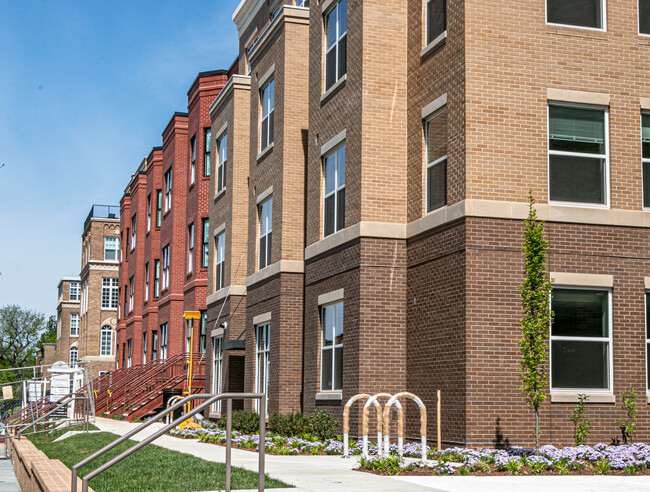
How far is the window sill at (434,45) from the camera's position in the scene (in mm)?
18594

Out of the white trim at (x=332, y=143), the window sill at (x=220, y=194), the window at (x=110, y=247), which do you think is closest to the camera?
the white trim at (x=332, y=143)

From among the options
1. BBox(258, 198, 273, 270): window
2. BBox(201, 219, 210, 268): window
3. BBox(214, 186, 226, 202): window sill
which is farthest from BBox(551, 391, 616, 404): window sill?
BBox(201, 219, 210, 268): window

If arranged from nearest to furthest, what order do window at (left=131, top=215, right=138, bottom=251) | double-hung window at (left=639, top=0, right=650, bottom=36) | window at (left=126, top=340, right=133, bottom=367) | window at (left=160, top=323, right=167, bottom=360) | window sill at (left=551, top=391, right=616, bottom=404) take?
window sill at (left=551, top=391, right=616, bottom=404), double-hung window at (left=639, top=0, right=650, bottom=36), window at (left=160, top=323, right=167, bottom=360), window at (left=126, top=340, right=133, bottom=367), window at (left=131, top=215, right=138, bottom=251)

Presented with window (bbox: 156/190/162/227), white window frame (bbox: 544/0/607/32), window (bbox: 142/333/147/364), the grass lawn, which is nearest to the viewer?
the grass lawn

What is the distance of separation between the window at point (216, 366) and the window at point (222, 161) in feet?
18.1

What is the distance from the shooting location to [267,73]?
1085 inches

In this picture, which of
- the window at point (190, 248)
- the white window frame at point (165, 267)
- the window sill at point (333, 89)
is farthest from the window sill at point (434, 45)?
the white window frame at point (165, 267)

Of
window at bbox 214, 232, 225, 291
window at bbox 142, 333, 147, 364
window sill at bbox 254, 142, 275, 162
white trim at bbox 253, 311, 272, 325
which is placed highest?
window sill at bbox 254, 142, 275, 162

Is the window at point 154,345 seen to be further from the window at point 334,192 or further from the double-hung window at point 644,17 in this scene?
the double-hung window at point 644,17

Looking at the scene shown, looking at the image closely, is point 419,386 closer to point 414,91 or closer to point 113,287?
point 414,91

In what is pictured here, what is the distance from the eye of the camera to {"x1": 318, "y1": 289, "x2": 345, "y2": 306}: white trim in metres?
20.8

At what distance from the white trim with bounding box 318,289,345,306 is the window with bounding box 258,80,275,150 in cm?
676

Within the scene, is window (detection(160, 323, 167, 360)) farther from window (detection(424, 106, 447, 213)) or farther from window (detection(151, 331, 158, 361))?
window (detection(424, 106, 447, 213))

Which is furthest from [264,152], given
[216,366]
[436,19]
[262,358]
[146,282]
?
[146,282]
